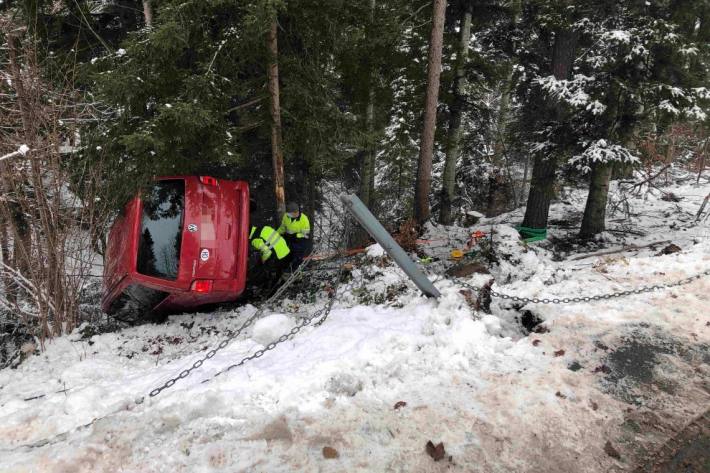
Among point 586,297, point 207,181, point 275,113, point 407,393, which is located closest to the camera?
point 407,393

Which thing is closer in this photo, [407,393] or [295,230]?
[407,393]

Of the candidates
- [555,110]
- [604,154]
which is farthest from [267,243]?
[555,110]

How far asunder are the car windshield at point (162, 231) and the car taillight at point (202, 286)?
0.32m

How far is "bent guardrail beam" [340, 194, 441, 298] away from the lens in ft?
13.3

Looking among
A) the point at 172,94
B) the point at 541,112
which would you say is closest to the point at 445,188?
the point at 541,112

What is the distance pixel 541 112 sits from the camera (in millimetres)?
11453

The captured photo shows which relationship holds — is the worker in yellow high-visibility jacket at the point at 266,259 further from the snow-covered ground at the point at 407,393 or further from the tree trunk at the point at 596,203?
the tree trunk at the point at 596,203

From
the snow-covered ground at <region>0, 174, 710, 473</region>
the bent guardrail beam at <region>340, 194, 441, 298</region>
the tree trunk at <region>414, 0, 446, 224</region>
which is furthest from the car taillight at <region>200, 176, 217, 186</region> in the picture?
the tree trunk at <region>414, 0, 446, 224</region>

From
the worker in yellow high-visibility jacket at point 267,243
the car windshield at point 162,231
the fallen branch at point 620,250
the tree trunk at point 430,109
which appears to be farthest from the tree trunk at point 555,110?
the car windshield at point 162,231

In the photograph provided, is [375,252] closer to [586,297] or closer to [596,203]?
[586,297]

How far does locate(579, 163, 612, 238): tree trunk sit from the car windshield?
8.80m

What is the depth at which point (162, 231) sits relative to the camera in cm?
631

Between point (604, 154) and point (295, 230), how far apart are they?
650 centimetres

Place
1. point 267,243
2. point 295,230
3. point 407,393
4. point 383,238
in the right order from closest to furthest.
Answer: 1. point 407,393
2. point 383,238
3. point 267,243
4. point 295,230
